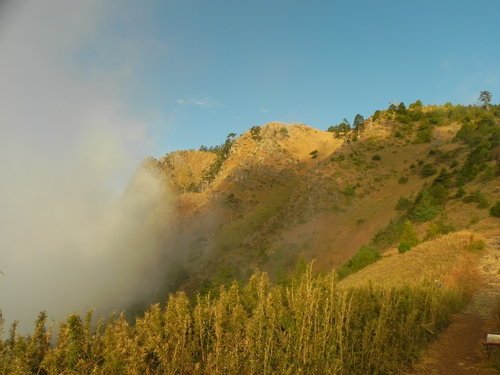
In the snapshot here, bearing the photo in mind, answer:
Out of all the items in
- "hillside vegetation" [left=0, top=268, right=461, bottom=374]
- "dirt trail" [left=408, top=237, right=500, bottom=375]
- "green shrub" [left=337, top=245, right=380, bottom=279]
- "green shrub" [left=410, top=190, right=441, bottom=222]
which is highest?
"green shrub" [left=410, top=190, right=441, bottom=222]

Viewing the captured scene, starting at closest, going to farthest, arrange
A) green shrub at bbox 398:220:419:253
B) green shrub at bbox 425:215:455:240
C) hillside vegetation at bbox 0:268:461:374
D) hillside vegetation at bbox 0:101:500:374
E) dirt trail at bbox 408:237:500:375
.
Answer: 1. hillside vegetation at bbox 0:268:461:374
2. hillside vegetation at bbox 0:101:500:374
3. dirt trail at bbox 408:237:500:375
4. green shrub at bbox 398:220:419:253
5. green shrub at bbox 425:215:455:240

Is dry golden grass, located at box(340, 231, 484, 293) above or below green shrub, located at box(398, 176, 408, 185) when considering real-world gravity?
below

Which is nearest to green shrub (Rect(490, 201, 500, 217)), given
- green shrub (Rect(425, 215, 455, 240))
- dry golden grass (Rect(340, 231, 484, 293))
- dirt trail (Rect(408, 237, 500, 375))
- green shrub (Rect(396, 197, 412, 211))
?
green shrub (Rect(425, 215, 455, 240))

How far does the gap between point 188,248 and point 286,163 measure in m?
30.8

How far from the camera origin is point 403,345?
33.1 feet

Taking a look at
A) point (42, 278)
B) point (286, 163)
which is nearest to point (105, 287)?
point (42, 278)

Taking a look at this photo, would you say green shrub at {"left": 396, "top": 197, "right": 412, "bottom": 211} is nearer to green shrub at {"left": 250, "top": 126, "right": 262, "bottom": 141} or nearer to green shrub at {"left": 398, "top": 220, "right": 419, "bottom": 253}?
green shrub at {"left": 398, "top": 220, "right": 419, "bottom": 253}

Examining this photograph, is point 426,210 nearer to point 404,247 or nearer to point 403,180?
point 404,247

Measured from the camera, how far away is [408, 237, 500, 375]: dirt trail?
1012cm

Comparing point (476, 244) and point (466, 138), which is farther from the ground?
Answer: point (466, 138)

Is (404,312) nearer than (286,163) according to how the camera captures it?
Yes

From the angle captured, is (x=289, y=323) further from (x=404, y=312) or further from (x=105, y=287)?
(x=105, y=287)

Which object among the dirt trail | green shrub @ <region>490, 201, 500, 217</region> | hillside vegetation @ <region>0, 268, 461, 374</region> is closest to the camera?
hillside vegetation @ <region>0, 268, 461, 374</region>

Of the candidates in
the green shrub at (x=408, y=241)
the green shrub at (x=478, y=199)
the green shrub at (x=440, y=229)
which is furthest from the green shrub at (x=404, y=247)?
the green shrub at (x=478, y=199)
